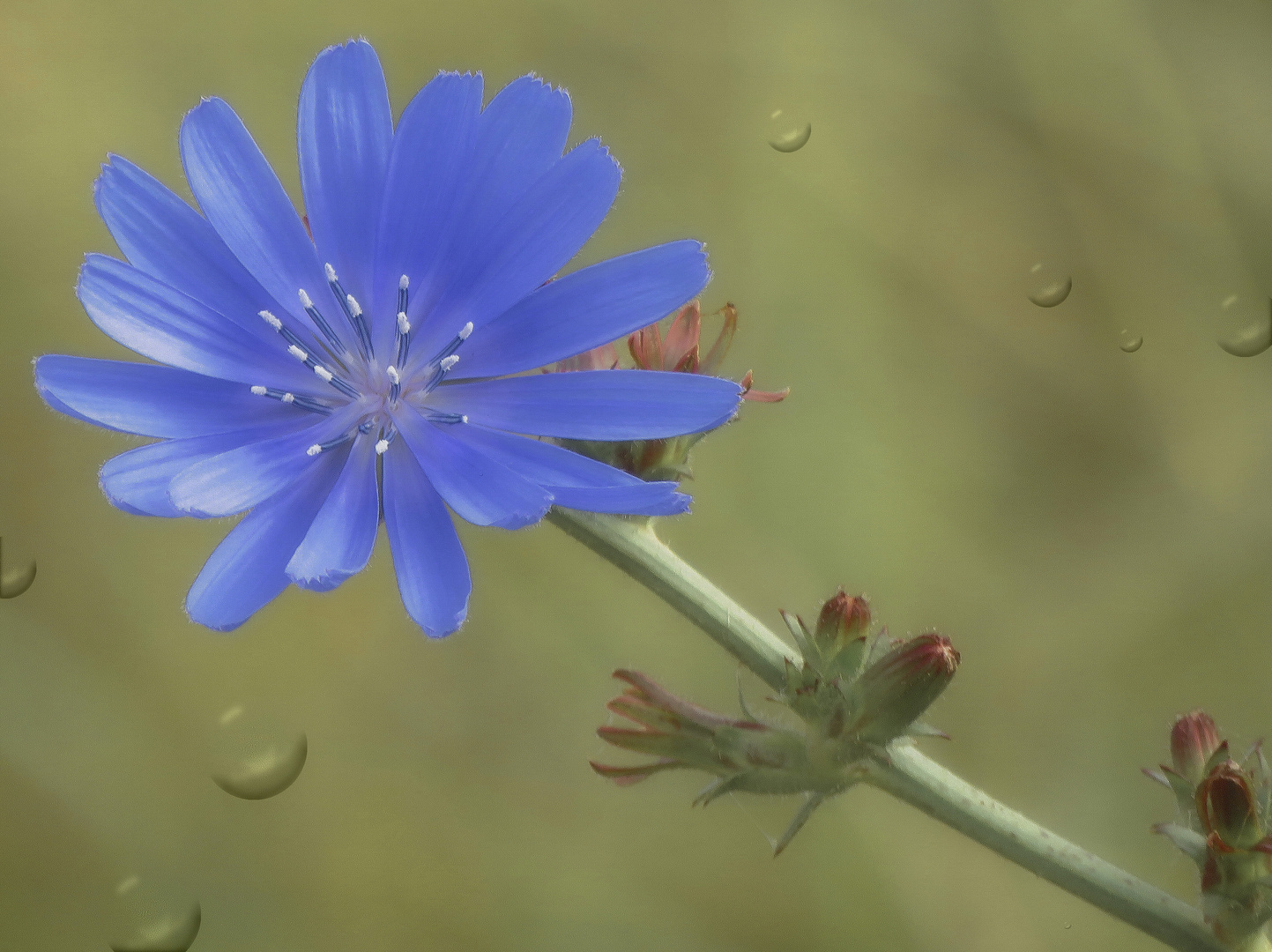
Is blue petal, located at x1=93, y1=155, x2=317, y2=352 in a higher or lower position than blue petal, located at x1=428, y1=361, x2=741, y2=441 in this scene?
lower

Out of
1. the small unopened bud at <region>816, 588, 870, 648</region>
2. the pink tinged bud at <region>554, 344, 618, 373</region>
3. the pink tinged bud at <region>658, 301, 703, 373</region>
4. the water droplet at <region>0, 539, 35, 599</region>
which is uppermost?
the pink tinged bud at <region>658, 301, 703, 373</region>

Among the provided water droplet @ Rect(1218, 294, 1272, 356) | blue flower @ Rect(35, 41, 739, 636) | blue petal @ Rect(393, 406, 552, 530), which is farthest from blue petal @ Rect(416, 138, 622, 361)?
water droplet @ Rect(1218, 294, 1272, 356)

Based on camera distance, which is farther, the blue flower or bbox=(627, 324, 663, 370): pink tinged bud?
bbox=(627, 324, 663, 370): pink tinged bud

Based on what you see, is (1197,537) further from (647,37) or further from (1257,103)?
(647,37)

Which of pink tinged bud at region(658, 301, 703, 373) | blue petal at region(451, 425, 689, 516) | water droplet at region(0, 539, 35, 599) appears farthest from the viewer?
water droplet at region(0, 539, 35, 599)

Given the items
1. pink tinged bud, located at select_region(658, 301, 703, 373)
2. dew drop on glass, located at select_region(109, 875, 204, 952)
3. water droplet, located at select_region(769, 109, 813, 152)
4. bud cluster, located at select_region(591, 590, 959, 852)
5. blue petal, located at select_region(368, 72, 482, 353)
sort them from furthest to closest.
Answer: water droplet, located at select_region(769, 109, 813, 152)
dew drop on glass, located at select_region(109, 875, 204, 952)
pink tinged bud, located at select_region(658, 301, 703, 373)
bud cluster, located at select_region(591, 590, 959, 852)
blue petal, located at select_region(368, 72, 482, 353)

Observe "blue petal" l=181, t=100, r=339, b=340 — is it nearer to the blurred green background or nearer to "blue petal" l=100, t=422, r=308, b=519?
"blue petal" l=100, t=422, r=308, b=519

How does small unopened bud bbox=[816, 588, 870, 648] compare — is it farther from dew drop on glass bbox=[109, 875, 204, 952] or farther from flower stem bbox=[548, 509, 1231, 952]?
dew drop on glass bbox=[109, 875, 204, 952]
